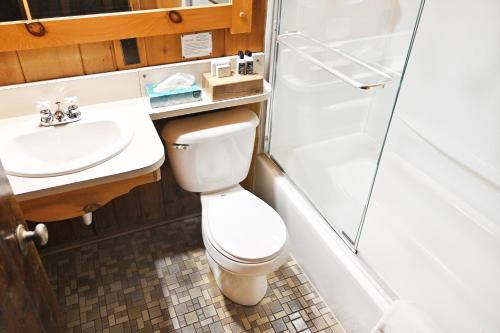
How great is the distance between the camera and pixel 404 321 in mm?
1247

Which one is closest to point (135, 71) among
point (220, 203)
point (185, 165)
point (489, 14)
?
point (185, 165)

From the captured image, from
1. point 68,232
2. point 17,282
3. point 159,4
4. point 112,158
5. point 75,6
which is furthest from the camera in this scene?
point 68,232

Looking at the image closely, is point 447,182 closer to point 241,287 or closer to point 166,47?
point 241,287

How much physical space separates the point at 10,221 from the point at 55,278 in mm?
1126

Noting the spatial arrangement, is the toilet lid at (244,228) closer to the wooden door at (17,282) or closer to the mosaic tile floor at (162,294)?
the mosaic tile floor at (162,294)

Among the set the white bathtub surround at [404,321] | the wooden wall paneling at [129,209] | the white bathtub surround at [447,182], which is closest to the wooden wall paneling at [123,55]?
the wooden wall paneling at [129,209]

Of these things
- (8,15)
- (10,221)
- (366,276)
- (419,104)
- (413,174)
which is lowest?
(366,276)

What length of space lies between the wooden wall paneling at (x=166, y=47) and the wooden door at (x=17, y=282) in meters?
0.86

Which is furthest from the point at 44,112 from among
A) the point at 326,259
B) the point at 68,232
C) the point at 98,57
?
the point at 326,259

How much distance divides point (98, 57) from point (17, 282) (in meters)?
0.94

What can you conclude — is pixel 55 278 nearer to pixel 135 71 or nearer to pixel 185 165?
pixel 185 165

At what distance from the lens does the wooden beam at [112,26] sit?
1295mm

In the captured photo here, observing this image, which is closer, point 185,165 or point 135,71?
point 135,71

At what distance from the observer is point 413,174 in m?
1.77
